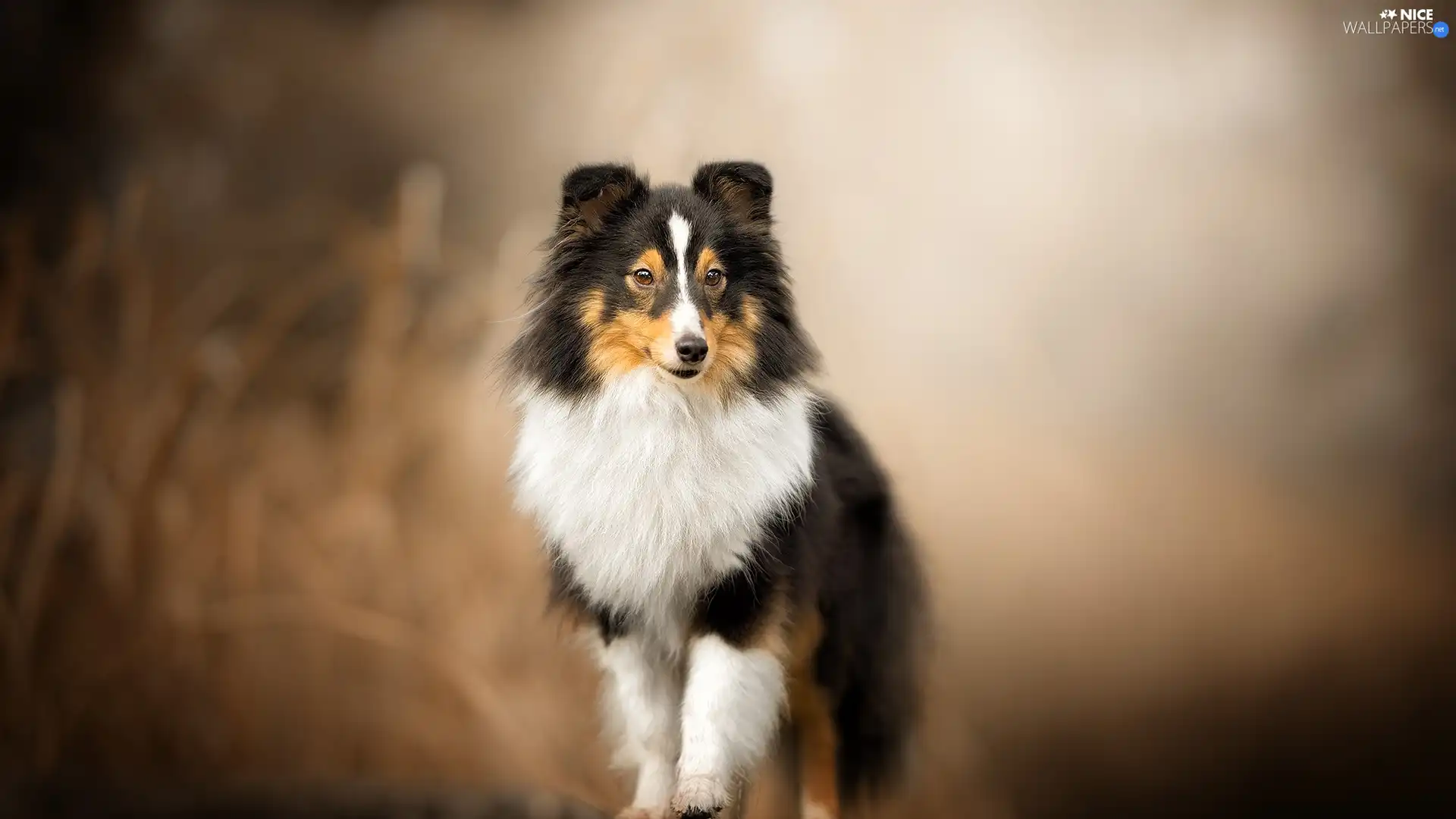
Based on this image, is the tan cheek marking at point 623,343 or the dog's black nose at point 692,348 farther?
the tan cheek marking at point 623,343

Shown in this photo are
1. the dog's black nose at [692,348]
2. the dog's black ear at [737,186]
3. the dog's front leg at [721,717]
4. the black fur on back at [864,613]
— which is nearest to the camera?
the dog's black nose at [692,348]

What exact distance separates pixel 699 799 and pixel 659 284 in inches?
35.2

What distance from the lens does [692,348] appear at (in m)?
2.06

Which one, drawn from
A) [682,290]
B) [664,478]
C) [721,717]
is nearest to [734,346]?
[682,290]

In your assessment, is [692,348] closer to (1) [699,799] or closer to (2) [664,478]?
(2) [664,478]

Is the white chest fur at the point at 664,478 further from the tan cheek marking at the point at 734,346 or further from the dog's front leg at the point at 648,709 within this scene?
the dog's front leg at the point at 648,709

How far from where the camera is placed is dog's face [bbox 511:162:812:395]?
220cm

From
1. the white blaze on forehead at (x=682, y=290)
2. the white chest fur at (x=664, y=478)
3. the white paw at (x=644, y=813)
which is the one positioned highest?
the white blaze on forehead at (x=682, y=290)

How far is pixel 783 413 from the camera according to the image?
231cm

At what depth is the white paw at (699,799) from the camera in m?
2.15

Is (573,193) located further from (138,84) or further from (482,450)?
(138,84)

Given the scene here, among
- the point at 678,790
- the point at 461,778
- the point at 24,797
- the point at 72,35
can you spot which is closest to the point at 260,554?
the point at 461,778

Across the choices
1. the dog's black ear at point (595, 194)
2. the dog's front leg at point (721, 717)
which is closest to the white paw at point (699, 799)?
the dog's front leg at point (721, 717)

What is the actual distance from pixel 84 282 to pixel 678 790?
3039mm
